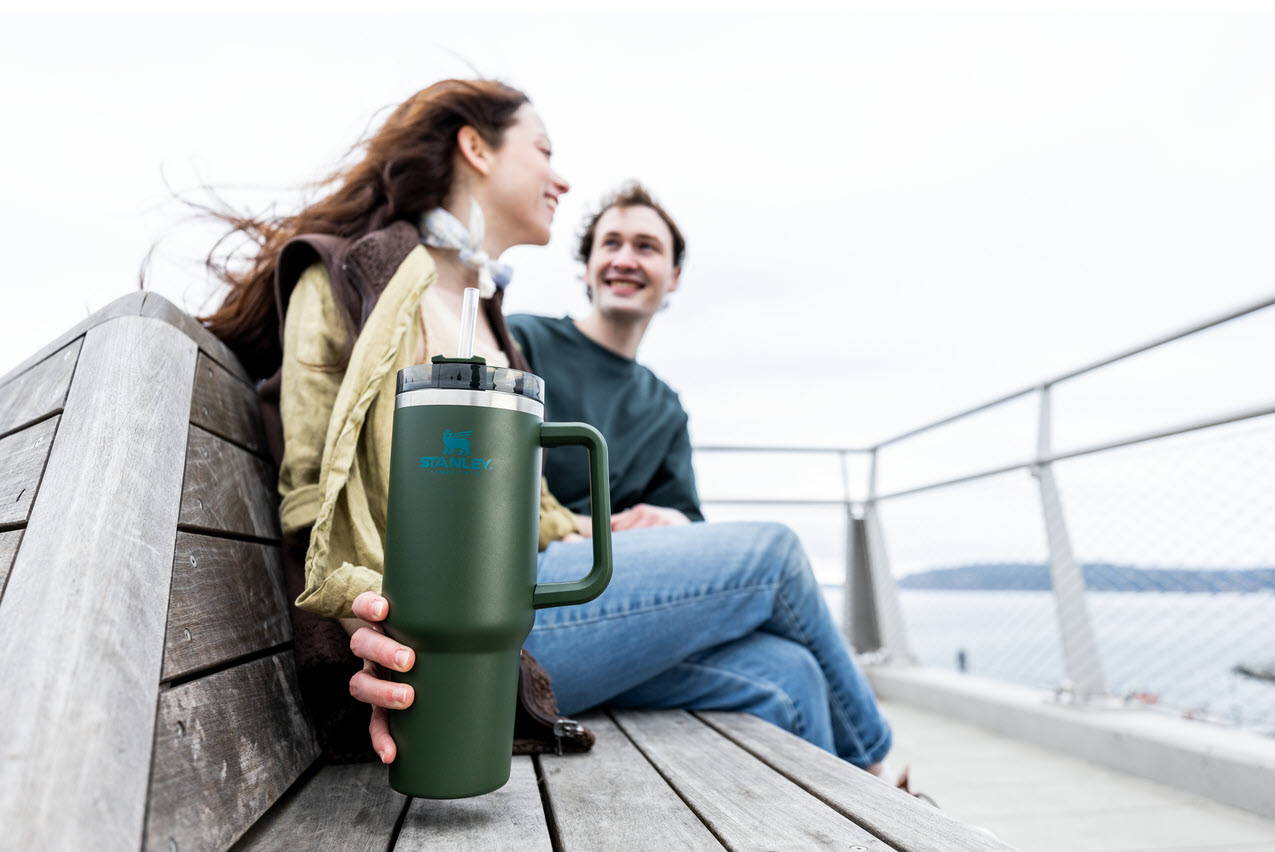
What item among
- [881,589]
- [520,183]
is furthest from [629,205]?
[881,589]

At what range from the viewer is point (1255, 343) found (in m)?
1.79

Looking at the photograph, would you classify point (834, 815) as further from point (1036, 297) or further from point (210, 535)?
point (1036, 297)

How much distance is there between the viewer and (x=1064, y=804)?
178 centimetres

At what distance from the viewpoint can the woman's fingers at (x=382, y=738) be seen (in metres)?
0.57

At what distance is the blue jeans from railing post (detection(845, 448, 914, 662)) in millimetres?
2598

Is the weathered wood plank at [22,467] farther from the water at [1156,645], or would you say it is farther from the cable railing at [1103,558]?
the water at [1156,645]

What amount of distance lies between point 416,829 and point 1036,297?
12148mm

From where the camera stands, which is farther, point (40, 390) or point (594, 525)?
point (40, 390)

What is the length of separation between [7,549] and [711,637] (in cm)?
86

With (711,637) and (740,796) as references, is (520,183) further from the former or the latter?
(740,796)

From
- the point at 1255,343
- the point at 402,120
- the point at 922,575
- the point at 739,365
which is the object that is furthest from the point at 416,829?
the point at 739,365

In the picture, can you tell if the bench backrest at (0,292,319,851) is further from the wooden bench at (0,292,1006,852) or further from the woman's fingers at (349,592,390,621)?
the woman's fingers at (349,592,390,621)

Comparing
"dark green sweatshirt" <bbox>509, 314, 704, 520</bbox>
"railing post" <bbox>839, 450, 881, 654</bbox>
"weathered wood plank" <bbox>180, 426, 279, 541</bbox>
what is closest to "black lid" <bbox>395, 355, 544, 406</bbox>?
"weathered wood plank" <bbox>180, 426, 279, 541</bbox>

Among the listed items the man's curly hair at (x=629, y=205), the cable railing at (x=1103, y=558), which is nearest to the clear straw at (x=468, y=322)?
the man's curly hair at (x=629, y=205)
